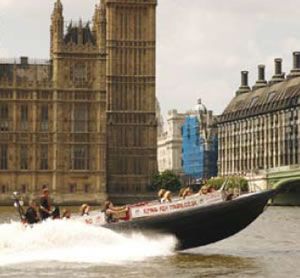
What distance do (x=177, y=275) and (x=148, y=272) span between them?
0.88 m

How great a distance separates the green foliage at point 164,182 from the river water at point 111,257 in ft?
291

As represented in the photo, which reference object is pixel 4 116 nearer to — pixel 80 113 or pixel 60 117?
pixel 60 117

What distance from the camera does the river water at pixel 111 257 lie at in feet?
116

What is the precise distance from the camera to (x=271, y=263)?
38.4m

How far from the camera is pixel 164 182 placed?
13350cm

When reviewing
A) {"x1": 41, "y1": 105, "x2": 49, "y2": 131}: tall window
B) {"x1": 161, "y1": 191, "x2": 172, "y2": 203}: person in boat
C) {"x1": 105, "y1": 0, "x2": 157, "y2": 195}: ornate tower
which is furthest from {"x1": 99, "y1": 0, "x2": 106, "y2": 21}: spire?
{"x1": 161, "y1": 191, "x2": 172, "y2": 203}: person in boat

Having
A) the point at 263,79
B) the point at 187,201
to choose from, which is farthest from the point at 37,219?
the point at 263,79

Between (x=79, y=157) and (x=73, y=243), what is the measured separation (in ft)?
274

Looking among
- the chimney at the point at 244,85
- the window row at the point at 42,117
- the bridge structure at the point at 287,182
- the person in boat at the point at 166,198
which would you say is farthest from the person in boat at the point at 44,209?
the chimney at the point at 244,85

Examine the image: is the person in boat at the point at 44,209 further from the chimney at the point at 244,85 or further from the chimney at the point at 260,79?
the chimney at the point at 244,85

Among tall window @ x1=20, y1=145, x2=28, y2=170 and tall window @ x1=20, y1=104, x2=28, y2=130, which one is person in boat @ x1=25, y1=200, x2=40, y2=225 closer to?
tall window @ x1=20, y1=104, x2=28, y2=130

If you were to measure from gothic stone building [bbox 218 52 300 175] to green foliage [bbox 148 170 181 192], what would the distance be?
9.36 meters

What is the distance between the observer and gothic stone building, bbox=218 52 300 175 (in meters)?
152

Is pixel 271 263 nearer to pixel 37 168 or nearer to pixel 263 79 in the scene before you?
pixel 37 168
